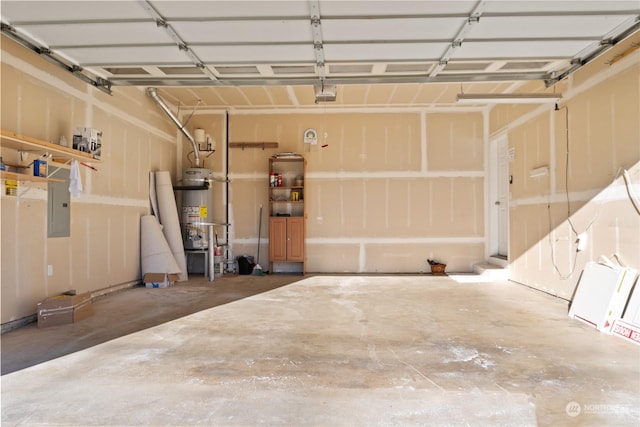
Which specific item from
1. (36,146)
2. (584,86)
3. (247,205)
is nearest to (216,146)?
(247,205)

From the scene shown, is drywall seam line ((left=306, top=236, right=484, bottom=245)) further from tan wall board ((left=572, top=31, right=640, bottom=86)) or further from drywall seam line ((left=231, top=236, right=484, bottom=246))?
tan wall board ((left=572, top=31, right=640, bottom=86))

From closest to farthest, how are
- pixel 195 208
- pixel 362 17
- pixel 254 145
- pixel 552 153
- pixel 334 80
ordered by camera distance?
pixel 362 17
pixel 334 80
pixel 552 153
pixel 195 208
pixel 254 145

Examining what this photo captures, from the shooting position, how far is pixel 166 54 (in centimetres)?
381

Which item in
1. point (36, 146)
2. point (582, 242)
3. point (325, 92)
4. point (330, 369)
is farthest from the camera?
point (325, 92)

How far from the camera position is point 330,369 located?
8.87ft

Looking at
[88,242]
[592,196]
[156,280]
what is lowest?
[156,280]

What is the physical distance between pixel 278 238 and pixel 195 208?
1.66m

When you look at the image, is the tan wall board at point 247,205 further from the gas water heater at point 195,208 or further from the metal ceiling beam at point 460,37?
the metal ceiling beam at point 460,37

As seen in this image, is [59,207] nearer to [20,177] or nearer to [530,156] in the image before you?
[20,177]

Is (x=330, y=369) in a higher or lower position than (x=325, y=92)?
lower

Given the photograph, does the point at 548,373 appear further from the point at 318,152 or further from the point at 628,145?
the point at 318,152

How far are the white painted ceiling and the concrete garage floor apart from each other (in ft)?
9.11

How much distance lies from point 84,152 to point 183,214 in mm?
2850

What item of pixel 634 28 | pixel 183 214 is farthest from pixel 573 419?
pixel 183 214
